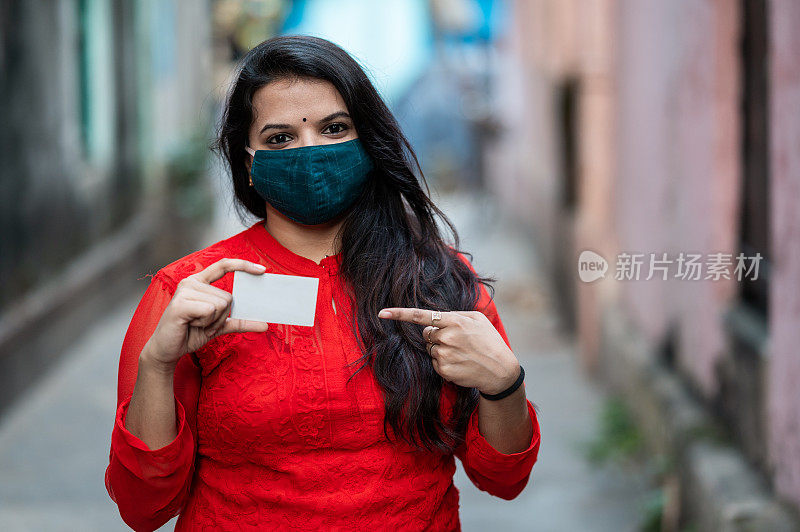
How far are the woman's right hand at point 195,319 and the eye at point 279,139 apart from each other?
33 cm

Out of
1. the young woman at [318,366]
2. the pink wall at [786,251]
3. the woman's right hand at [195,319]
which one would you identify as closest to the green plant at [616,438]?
the pink wall at [786,251]

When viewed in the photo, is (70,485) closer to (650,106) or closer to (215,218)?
(650,106)

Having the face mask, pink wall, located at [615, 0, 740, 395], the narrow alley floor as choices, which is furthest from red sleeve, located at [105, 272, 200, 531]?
pink wall, located at [615, 0, 740, 395]

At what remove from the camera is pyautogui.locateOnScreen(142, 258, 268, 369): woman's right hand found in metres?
1.66

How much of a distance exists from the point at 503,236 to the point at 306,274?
40.1 feet

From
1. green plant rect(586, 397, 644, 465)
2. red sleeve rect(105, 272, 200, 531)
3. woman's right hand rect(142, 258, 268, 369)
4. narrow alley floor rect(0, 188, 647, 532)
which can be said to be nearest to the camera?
woman's right hand rect(142, 258, 268, 369)

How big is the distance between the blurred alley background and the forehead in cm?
25

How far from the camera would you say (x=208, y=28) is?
44.5 feet

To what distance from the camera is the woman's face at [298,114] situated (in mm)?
1913

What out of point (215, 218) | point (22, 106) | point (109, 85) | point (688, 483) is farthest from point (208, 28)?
point (688, 483)

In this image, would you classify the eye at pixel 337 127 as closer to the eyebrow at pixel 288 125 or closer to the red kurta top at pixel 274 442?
the eyebrow at pixel 288 125

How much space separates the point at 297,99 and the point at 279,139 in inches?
3.9

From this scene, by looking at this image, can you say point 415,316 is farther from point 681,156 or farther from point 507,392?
point 681,156

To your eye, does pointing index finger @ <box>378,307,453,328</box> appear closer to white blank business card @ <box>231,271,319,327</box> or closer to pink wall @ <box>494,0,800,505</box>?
white blank business card @ <box>231,271,319,327</box>
